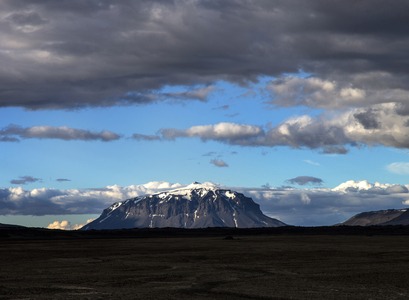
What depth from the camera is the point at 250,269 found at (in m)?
47.4

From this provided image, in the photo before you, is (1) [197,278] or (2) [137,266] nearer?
(1) [197,278]

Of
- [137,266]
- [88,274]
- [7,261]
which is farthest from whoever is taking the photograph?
[7,261]

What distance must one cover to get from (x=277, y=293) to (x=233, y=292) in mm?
2198

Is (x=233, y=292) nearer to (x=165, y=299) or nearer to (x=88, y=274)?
(x=165, y=299)

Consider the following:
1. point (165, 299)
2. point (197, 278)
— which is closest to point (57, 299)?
point (165, 299)

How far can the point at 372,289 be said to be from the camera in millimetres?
35094

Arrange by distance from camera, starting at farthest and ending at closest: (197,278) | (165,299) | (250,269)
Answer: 1. (250,269)
2. (197,278)
3. (165,299)

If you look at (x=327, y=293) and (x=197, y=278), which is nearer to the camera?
(x=327, y=293)

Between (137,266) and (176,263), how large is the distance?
4069 mm

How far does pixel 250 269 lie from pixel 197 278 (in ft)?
25.0

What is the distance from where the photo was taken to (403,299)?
102ft

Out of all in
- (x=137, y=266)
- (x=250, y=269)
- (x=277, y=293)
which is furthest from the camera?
(x=137, y=266)

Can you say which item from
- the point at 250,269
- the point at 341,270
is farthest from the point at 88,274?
the point at 341,270

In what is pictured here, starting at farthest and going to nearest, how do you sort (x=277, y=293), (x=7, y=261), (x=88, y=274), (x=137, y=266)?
(x=7, y=261) < (x=137, y=266) < (x=88, y=274) < (x=277, y=293)
